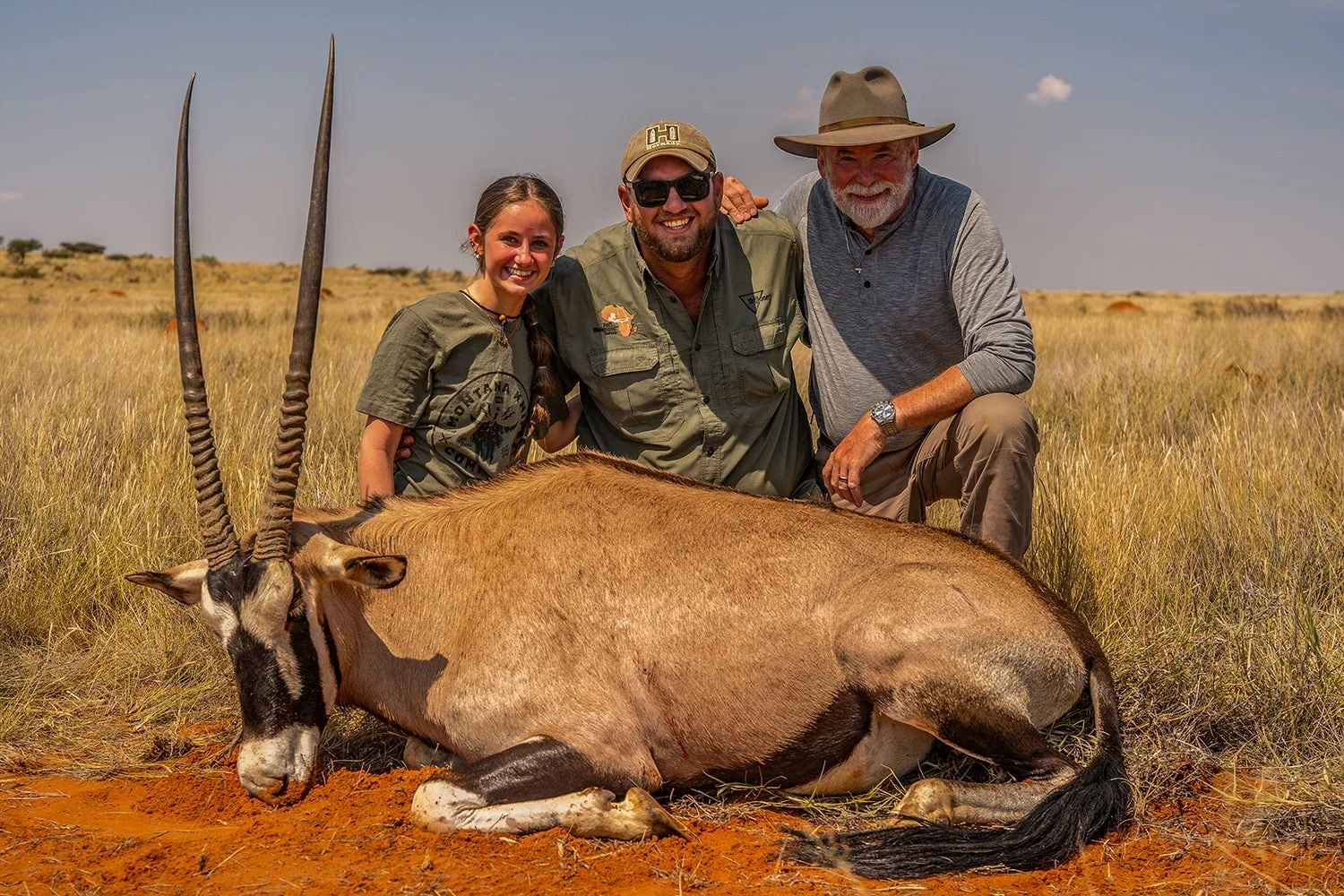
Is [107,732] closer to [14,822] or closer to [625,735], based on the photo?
[14,822]

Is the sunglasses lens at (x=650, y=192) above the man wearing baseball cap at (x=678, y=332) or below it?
above

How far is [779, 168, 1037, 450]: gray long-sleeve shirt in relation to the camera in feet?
20.9

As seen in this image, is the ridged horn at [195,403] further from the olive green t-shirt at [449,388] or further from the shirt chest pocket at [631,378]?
the shirt chest pocket at [631,378]

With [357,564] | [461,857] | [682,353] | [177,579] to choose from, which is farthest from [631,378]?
[461,857]

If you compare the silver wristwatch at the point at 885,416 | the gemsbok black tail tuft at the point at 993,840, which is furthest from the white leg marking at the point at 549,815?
the silver wristwatch at the point at 885,416

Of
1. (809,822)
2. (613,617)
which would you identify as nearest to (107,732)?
(613,617)

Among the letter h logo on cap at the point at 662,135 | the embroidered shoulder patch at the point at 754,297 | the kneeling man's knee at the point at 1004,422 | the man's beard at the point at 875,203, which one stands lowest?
the kneeling man's knee at the point at 1004,422

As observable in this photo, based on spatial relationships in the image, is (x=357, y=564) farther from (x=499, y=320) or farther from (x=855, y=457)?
(x=855, y=457)

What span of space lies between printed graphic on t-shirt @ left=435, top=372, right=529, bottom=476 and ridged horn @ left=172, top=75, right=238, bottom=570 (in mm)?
1603

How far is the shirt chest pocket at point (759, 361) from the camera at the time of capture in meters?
6.70

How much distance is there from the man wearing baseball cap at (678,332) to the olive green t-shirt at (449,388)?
0.50 m

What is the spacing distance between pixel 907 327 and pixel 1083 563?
1849 mm

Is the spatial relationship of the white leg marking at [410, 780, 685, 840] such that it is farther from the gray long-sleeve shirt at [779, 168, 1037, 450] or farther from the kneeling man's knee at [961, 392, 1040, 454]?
the gray long-sleeve shirt at [779, 168, 1037, 450]

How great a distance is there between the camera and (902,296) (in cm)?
656
